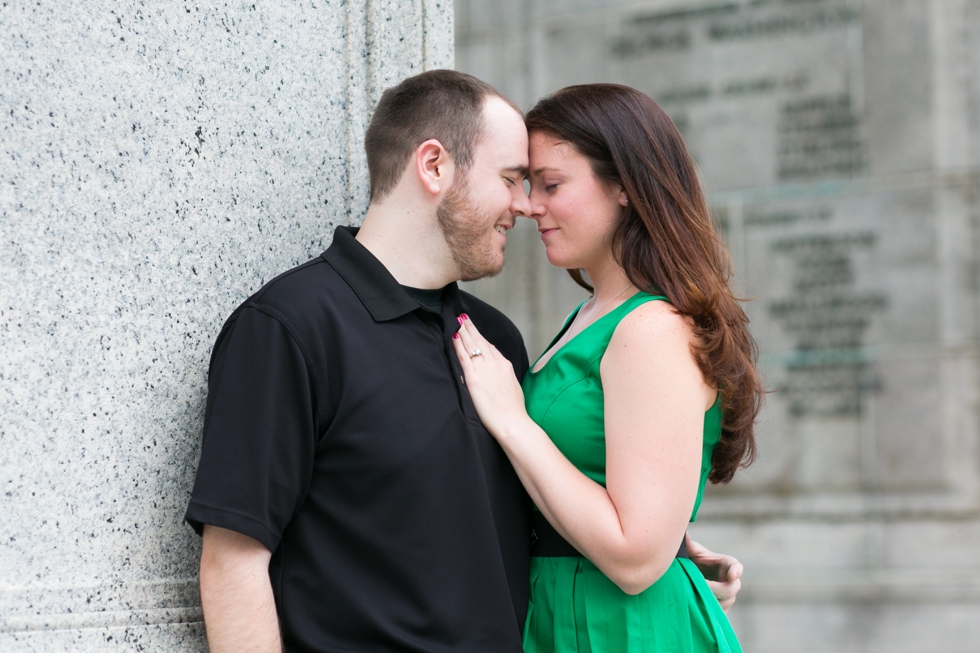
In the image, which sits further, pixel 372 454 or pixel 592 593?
pixel 592 593

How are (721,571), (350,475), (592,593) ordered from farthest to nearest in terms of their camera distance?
(721,571)
(592,593)
(350,475)

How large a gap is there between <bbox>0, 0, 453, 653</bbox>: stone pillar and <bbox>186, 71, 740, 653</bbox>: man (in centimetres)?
18

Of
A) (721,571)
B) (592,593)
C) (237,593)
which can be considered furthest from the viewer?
(721,571)

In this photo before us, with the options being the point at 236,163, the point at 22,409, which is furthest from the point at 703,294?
the point at 22,409

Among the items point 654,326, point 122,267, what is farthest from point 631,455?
point 122,267

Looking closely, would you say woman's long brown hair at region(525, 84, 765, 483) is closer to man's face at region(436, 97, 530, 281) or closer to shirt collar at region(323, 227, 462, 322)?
man's face at region(436, 97, 530, 281)

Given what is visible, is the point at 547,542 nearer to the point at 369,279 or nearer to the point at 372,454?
the point at 372,454

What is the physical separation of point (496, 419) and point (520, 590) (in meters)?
0.41

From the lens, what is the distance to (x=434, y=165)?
2.20m

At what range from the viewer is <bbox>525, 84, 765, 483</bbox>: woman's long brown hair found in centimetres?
223

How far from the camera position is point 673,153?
7.73 feet

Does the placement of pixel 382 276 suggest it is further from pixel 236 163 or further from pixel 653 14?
pixel 653 14

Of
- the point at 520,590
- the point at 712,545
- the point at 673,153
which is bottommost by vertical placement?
the point at 712,545

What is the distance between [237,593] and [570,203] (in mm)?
1224
